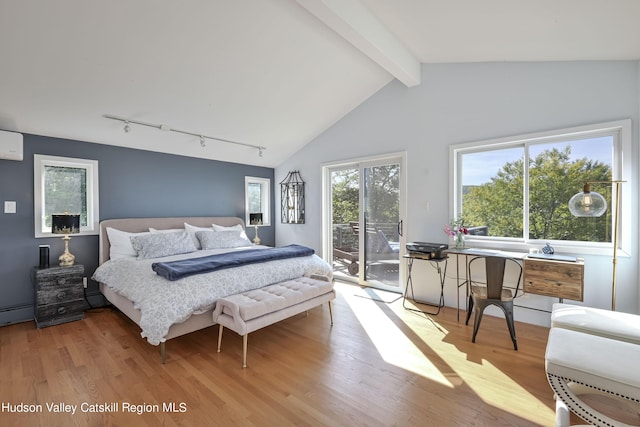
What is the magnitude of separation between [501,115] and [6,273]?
19.7ft

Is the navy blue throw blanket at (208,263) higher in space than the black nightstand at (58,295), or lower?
higher

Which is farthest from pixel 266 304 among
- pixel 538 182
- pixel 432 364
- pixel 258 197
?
pixel 258 197

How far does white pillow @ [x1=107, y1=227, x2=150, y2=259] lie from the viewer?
3867 mm

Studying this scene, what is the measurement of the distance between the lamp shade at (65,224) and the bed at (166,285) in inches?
15.3

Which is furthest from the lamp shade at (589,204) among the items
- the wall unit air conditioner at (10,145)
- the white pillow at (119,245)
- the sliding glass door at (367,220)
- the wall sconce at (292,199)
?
the wall unit air conditioner at (10,145)

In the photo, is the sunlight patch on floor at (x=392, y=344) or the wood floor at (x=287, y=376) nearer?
the wood floor at (x=287, y=376)

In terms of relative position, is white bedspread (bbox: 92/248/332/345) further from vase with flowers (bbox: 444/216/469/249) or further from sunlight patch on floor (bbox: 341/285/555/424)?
vase with flowers (bbox: 444/216/469/249)

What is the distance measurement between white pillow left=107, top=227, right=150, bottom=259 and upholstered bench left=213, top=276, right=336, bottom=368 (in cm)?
196

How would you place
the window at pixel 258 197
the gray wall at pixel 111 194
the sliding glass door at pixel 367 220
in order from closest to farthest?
the gray wall at pixel 111 194 < the sliding glass door at pixel 367 220 < the window at pixel 258 197

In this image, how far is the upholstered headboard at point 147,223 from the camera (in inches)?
155

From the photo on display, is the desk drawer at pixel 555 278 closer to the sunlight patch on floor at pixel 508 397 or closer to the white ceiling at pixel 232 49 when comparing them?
the sunlight patch on floor at pixel 508 397

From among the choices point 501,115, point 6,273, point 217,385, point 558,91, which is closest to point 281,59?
point 501,115

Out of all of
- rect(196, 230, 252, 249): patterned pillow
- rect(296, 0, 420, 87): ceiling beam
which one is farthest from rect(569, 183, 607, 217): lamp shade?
rect(196, 230, 252, 249): patterned pillow

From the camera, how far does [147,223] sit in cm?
439
